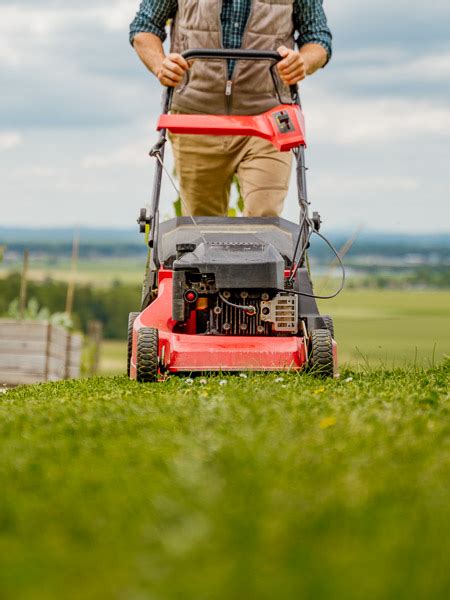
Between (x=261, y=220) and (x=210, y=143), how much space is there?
686 mm

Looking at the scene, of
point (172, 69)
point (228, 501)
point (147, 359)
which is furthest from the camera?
point (172, 69)

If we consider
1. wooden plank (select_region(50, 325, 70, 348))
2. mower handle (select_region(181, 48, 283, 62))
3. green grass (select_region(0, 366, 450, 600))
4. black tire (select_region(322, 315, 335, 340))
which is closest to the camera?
green grass (select_region(0, 366, 450, 600))

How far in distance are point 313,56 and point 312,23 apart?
0.25m

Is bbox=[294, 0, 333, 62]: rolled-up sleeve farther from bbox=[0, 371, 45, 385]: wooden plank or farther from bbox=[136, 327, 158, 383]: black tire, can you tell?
bbox=[0, 371, 45, 385]: wooden plank

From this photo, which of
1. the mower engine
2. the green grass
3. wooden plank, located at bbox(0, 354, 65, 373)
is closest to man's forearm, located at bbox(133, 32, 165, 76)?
the mower engine

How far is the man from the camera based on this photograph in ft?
18.1

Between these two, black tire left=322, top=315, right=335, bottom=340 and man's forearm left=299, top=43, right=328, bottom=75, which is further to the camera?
man's forearm left=299, top=43, right=328, bottom=75

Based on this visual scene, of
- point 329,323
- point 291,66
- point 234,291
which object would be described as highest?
point 291,66

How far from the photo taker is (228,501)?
6.13 feet

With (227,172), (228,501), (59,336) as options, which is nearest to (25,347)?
(59,336)

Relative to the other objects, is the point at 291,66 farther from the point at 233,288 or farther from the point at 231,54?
the point at 233,288

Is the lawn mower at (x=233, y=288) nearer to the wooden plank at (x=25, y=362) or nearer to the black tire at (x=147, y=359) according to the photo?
the black tire at (x=147, y=359)

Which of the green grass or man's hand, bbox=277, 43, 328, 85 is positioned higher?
man's hand, bbox=277, 43, 328, 85

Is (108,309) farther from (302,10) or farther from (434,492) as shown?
(434,492)
